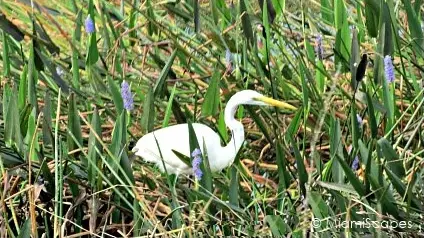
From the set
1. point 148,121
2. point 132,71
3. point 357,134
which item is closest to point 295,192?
point 357,134

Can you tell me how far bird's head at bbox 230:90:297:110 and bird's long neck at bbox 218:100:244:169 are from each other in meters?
0.02

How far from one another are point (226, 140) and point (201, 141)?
24cm

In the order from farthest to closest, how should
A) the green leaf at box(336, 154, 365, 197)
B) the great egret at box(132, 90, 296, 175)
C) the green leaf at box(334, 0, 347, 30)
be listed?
the green leaf at box(334, 0, 347, 30) → the great egret at box(132, 90, 296, 175) → the green leaf at box(336, 154, 365, 197)

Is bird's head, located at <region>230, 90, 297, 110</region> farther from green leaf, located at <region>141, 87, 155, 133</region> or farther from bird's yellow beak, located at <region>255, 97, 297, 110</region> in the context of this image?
green leaf, located at <region>141, 87, 155, 133</region>

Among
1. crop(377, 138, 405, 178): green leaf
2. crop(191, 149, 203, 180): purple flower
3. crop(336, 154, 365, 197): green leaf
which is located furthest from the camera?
crop(191, 149, 203, 180): purple flower

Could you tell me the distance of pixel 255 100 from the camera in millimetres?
2387

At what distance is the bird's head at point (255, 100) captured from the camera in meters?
2.38

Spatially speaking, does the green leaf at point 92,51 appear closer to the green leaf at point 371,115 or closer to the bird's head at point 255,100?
the bird's head at point 255,100

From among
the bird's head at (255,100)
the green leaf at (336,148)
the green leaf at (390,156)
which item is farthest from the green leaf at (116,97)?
the green leaf at (390,156)

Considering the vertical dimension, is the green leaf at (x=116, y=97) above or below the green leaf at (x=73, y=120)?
above

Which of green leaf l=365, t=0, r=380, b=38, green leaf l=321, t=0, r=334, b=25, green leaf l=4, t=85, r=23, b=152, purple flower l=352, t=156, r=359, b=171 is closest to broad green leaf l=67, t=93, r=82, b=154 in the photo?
green leaf l=4, t=85, r=23, b=152

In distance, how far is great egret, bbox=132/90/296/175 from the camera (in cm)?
240

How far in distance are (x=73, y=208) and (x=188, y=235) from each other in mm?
286

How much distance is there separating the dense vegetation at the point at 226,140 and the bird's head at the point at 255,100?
0.10 ft
